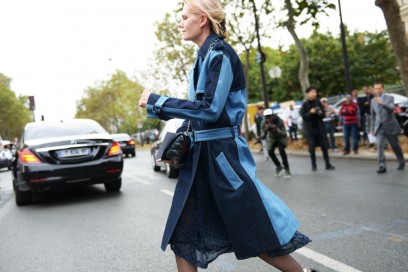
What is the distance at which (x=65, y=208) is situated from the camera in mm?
7852

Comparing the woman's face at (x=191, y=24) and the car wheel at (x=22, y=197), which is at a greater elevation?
the woman's face at (x=191, y=24)

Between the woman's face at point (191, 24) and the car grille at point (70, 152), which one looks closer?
the woman's face at point (191, 24)

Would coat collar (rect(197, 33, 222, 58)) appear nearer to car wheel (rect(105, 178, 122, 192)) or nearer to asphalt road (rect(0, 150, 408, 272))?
asphalt road (rect(0, 150, 408, 272))

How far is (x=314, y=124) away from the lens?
1110 cm

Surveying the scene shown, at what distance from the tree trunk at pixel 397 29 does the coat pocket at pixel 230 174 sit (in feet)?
27.9

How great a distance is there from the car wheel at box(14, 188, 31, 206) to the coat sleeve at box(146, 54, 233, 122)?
23.0ft

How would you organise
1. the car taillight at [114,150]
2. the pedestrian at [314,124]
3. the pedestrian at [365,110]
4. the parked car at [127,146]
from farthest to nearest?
1. the parked car at [127,146]
2. the pedestrian at [365,110]
3. the pedestrian at [314,124]
4. the car taillight at [114,150]

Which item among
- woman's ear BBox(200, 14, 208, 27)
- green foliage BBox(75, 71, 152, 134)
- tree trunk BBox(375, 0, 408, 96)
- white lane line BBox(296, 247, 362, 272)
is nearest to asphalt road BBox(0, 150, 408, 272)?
white lane line BBox(296, 247, 362, 272)

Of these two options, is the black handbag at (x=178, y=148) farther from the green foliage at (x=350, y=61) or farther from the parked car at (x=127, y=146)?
the green foliage at (x=350, y=61)

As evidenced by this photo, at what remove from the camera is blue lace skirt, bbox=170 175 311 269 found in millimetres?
2463

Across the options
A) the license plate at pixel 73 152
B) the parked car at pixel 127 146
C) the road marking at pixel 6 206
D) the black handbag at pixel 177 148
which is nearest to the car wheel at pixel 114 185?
the license plate at pixel 73 152

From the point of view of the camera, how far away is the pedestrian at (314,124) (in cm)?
1086

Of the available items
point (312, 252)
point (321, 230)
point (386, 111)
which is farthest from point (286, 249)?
point (386, 111)

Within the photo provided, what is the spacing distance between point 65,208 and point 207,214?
5896mm
